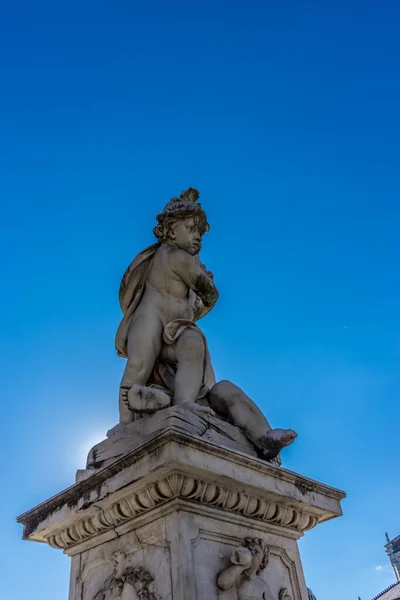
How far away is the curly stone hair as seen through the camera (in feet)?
20.0

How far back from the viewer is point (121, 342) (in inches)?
225

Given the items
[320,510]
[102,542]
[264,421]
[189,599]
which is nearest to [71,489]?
[102,542]

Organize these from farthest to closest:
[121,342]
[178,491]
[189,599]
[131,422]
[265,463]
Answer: [121,342]
[131,422]
[265,463]
[178,491]
[189,599]

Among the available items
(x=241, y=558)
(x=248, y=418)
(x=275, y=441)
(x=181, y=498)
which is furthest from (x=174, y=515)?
(x=248, y=418)

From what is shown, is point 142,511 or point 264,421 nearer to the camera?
point 142,511

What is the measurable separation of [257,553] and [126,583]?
0.97m

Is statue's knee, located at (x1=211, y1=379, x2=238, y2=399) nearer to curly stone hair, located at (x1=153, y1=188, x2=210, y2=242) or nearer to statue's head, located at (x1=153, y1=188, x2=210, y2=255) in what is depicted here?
statue's head, located at (x1=153, y1=188, x2=210, y2=255)

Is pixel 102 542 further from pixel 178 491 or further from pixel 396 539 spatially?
pixel 396 539

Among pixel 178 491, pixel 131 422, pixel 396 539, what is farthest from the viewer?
pixel 396 539

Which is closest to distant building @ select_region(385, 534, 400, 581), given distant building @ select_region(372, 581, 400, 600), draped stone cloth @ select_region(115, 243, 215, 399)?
distant building @ select_region(372, 581, 400, 600)

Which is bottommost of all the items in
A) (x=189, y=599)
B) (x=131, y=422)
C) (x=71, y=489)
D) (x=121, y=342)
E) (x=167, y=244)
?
(x=189, y=599)

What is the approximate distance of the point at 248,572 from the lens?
4.07 meters

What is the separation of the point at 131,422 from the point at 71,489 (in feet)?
2.41

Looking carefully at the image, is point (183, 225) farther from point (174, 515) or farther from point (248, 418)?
point (174, 515)
